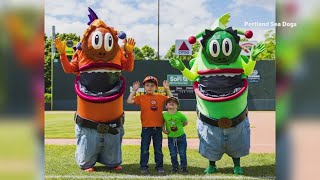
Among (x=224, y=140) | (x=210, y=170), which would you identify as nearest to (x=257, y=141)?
(x=210, y=170)

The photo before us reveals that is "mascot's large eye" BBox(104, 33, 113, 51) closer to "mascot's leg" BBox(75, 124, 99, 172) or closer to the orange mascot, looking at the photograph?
the orange mascot

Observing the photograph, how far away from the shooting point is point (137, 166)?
618 centimetres

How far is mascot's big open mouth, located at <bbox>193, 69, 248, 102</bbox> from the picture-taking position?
17.1 feet

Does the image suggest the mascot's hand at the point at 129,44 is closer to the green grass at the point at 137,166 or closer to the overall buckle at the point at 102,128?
the overall buckle at the point at 102,128

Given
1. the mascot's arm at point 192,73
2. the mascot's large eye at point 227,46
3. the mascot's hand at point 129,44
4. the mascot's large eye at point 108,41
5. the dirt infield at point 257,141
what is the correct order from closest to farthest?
the mascot's large eye at point 227,46
the mascot's large eye at point 108,41
the mascot's arm at point 192,73
the mascot's hand at point 129,44
the dirt infield at point 257,141

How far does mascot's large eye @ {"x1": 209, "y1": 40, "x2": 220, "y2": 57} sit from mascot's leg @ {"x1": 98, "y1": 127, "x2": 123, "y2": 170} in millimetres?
1613

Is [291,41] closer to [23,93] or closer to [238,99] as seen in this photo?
[23,93]

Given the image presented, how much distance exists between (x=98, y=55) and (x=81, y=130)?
1.02m

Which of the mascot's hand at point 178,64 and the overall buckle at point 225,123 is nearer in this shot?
the overall buckle at point 225,123

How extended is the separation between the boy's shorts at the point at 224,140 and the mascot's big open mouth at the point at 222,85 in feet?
1.29

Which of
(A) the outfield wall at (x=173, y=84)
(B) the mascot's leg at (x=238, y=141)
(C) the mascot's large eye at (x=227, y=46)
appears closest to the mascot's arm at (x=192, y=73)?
(C) the mascot's large eye at (x=227, y=46)

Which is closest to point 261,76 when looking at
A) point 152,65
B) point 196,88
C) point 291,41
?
point 152,65

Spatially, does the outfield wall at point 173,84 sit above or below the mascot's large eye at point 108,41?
below

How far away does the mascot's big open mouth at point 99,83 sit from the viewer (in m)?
5.38
